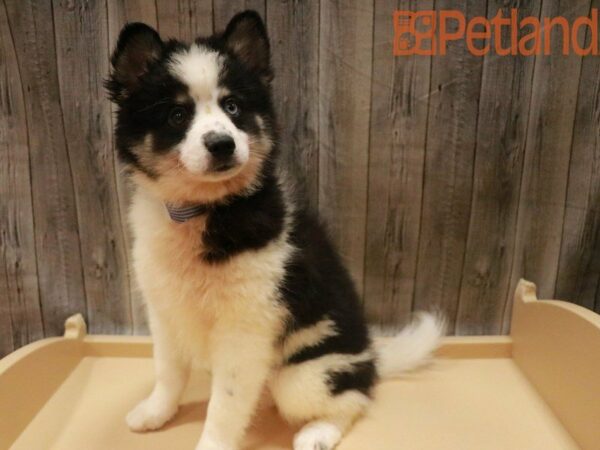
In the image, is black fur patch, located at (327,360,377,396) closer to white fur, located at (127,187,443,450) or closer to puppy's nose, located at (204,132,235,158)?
white fur, located at (127,187,443,450)

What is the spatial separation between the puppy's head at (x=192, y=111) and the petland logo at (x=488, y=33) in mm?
608

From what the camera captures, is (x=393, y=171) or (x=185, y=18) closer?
(x=185, y=18)

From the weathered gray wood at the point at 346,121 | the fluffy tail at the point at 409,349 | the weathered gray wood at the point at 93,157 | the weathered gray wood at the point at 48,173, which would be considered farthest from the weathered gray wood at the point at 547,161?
the weathered gray wood at the point at 48,173

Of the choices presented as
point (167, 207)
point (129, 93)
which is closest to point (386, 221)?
point (167, 207)

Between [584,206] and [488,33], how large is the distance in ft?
2.56

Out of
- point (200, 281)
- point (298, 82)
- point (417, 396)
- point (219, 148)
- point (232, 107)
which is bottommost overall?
point (417, 396)

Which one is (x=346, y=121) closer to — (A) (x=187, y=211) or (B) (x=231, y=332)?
(A) (x=187, y=211)

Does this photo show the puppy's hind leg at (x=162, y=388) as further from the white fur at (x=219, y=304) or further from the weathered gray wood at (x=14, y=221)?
the weathered gray wood at (x=14, y=221)

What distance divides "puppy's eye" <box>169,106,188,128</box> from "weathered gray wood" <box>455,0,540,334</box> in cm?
113

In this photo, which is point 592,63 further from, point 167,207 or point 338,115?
point 167,207

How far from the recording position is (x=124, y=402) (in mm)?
1795

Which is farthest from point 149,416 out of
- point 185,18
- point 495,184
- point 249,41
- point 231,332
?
point 495,184

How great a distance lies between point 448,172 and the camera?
192 centimetres

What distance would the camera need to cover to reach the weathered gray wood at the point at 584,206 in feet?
6.04
